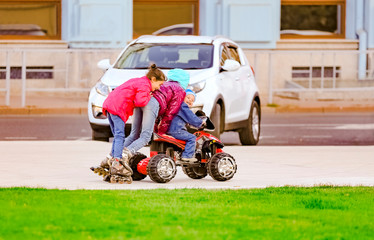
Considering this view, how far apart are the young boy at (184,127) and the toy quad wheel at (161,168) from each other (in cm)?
27

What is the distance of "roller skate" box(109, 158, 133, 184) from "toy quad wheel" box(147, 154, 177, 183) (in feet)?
0.67

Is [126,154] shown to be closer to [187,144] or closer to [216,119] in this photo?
[187,144]

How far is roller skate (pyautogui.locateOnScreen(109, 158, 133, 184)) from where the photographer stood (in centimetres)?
1059

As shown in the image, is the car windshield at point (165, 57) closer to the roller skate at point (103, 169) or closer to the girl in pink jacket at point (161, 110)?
the girl in pink jacket at point (161, 110)

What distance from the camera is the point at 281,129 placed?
1931 centimetres

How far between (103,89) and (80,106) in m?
8.35

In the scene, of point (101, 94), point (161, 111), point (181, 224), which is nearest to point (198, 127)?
point (161, 111)

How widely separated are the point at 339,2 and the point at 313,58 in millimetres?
4505

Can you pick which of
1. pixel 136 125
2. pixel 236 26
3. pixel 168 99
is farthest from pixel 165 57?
pixel 236 26

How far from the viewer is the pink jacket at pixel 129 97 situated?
35.1 feet

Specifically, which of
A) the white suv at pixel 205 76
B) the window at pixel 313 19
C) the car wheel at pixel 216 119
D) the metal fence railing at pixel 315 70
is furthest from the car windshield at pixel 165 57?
the window at pixel 313 19

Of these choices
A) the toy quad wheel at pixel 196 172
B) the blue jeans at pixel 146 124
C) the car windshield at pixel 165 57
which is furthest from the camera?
the car windshield at pixel 165 57

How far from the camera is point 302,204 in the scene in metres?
8.98

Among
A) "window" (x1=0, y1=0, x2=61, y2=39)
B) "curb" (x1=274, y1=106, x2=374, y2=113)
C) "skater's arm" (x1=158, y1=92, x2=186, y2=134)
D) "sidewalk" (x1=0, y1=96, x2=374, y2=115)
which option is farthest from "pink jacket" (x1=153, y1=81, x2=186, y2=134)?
"window" (x1=0, y1=0, x2=61, y2=39)
